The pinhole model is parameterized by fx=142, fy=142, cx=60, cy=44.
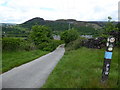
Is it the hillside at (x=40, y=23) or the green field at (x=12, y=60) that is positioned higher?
the hillside at (x=40, y=23)

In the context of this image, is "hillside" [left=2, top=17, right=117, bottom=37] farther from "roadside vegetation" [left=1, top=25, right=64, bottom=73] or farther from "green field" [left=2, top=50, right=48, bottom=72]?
"green field" [left=2, top=50, right=48, bottom=72]

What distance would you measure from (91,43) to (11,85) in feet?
34.5

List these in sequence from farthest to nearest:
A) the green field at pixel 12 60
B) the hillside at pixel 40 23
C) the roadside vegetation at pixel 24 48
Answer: the hillside at pixel 40 23
the roadside vegetation at pixel 24 48
the green field at pixel 12 60

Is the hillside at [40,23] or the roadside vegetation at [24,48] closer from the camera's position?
the roadside vegetation at [24,48]

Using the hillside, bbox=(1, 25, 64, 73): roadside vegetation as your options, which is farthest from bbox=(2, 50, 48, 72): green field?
the hillside

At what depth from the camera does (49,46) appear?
1991 centimetres

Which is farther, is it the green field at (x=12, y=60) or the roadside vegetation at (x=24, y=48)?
the roadside vegetation at (x=24, y=48)

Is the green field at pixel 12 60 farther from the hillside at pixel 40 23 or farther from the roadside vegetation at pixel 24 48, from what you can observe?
the hillside at pixel 40 23

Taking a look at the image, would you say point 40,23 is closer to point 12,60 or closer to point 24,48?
point 24,48

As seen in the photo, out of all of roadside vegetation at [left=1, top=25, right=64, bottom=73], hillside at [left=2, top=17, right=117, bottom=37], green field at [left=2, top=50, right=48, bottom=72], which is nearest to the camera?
green field at [left=2, top=50, right=48, bottom=72]

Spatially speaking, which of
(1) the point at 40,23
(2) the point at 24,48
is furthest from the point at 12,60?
(1) the point at 40,23

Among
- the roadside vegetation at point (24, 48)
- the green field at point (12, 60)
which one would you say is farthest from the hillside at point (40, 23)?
the green field at point (12, 60)

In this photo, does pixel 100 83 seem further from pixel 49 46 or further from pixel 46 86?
pixel 49 46

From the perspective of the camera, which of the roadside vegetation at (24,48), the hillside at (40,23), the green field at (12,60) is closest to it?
the green field at (12,60)
